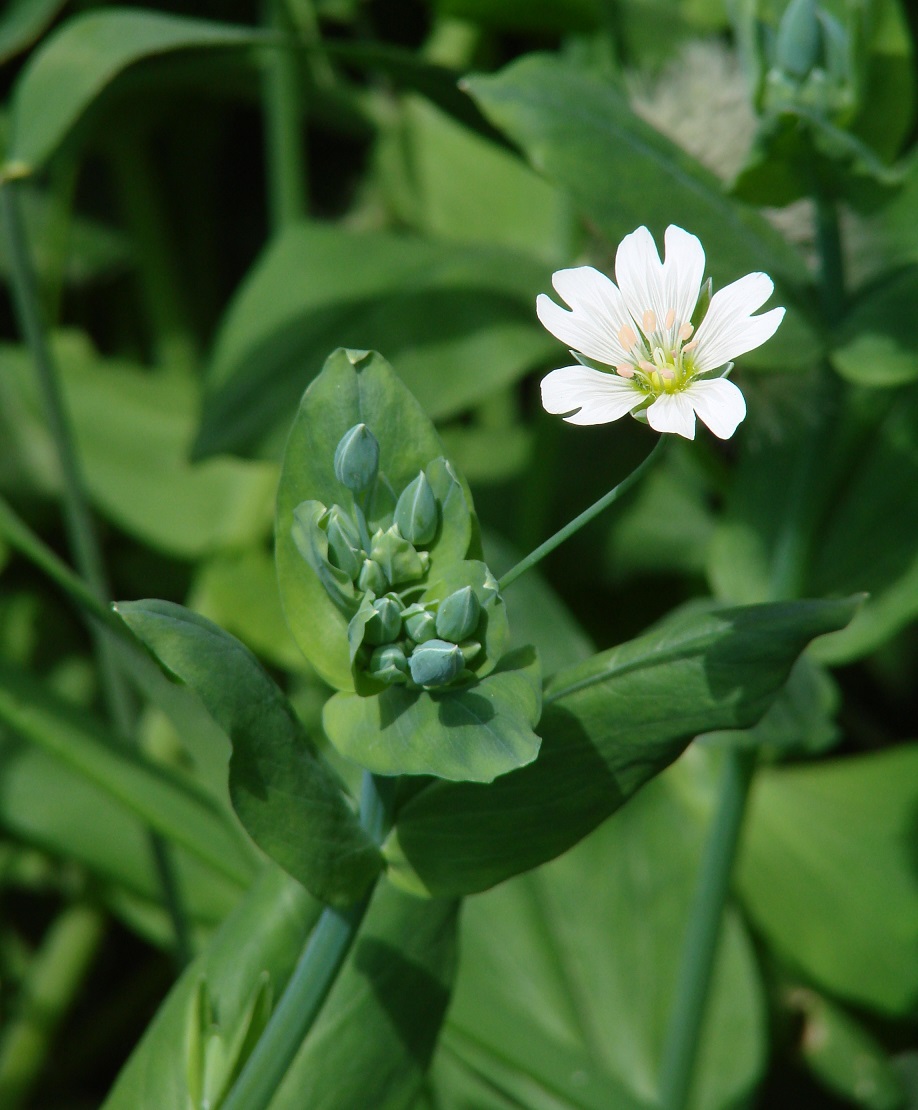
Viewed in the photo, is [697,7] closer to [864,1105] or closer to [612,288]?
[612,288]

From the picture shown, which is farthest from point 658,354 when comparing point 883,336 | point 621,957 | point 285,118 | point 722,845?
point 285,118

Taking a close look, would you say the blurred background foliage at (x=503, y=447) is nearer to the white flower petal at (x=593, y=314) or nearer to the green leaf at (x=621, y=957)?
the green leaf at (x=621, y=957)

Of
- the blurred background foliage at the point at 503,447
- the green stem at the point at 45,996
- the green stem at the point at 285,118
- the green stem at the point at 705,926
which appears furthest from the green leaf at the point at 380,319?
the green stem at the point at 45,996

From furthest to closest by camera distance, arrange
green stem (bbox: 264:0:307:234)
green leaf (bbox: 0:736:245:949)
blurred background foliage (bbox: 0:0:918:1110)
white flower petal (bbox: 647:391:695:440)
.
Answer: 1. green stem (bbox: 264:0:307:234)
2. green leaf (bbox: 0:736:245:949)
3. blurred background foliage (bbox: 0:0:918:1110)
4. white flower petal (bbox: 647:391:695:440)

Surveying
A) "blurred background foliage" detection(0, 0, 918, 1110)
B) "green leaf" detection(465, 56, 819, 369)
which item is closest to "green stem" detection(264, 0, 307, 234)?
"blurred background foliage" detection(0, 0, 918, 1110)

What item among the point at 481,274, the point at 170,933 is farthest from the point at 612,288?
the point at 170,933

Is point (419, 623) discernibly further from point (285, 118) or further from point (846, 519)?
point (285, 118)

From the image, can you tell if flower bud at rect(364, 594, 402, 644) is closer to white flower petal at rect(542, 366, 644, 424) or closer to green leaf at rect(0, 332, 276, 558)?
white flower petal at rect(542, 366, 644, 424)
